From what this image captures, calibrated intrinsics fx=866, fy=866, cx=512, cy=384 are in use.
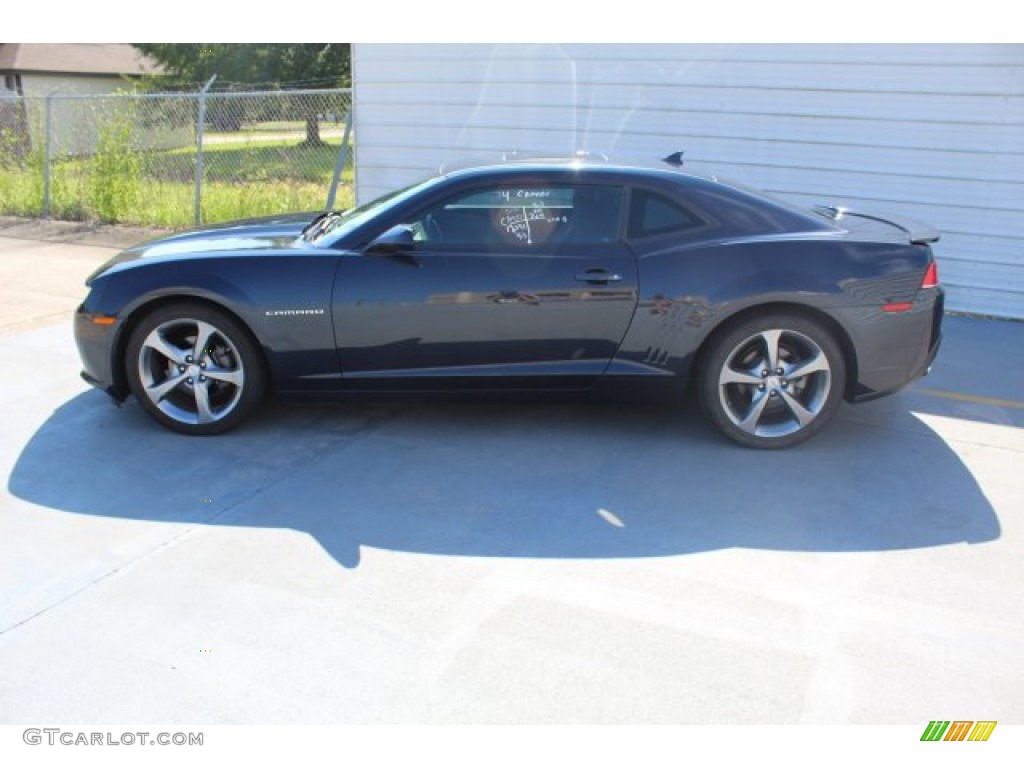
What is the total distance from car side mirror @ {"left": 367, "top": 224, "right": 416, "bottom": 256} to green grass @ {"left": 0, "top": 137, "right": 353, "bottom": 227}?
670cm

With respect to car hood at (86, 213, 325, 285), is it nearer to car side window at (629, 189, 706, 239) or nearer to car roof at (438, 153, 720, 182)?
car roof at (438, 153, 720, 182)

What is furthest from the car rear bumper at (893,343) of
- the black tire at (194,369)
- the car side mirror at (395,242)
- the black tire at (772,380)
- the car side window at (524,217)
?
the black tire at (194,369)

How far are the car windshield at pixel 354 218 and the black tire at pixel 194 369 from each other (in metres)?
0.67

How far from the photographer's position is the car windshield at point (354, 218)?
4621 mm


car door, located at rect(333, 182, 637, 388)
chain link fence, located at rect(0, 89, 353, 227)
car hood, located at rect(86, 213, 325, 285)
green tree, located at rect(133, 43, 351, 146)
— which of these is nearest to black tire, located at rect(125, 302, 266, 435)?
car hood, located at rect(86, 213, 325, 285)

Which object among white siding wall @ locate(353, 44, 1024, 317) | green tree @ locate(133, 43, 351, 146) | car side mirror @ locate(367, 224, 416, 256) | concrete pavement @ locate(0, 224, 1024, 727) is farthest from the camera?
green tree @ locate(133, 43, 351, 146)

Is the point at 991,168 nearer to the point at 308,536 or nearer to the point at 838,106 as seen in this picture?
the point at 838,106

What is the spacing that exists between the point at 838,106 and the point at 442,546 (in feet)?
19.3

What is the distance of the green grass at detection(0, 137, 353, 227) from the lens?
1095 centimetres

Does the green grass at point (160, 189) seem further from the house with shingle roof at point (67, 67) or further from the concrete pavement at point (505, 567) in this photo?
the house with shingle roof at point (67, 67)

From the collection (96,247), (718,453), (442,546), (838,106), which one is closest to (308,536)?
(442,546)

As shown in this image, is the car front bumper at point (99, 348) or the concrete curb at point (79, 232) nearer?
the car front bumper at point (99, 348)

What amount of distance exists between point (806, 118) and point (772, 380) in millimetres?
4112

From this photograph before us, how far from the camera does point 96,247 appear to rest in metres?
10.1
